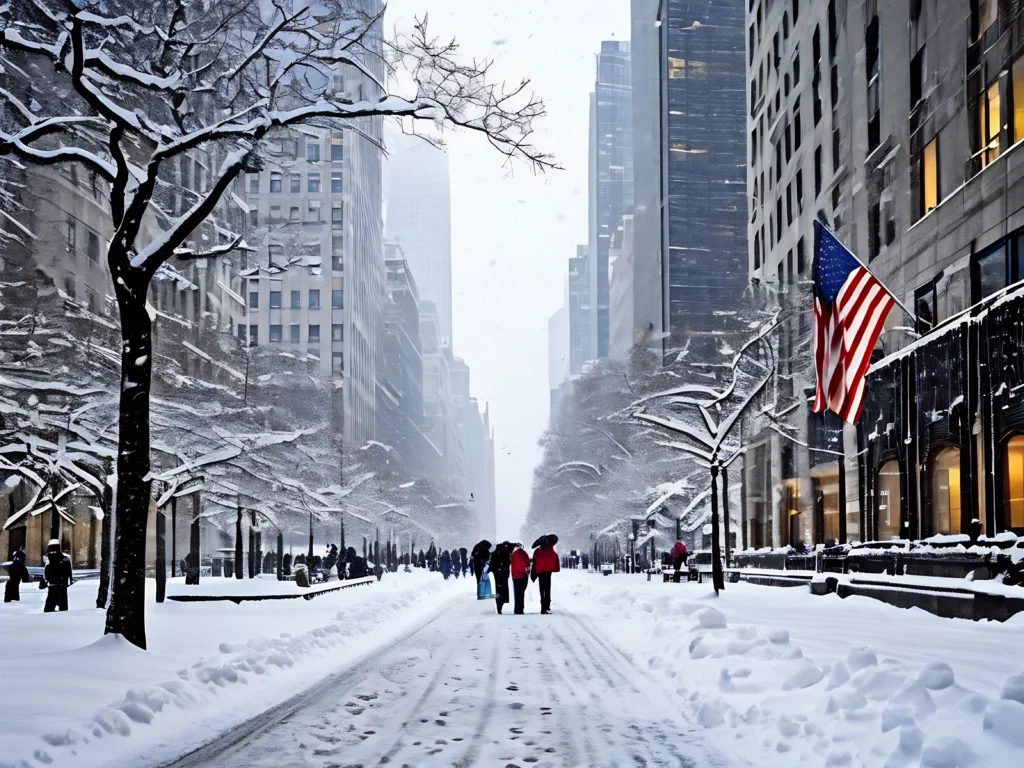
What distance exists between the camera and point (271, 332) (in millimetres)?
128250

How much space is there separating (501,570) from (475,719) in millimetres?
18257

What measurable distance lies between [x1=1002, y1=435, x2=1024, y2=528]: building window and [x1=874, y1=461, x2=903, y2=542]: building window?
10.4 meters

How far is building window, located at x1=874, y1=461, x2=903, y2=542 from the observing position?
39.8 m

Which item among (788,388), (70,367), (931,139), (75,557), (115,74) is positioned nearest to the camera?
(115,74)

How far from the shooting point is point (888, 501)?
134 feet

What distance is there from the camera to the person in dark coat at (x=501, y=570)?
2789 cm

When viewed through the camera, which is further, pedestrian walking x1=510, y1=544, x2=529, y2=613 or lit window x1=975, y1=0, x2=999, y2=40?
lit window x1=975, y1=0, x2=999, y2=40

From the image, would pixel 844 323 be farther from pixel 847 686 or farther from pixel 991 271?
pixel 847 686

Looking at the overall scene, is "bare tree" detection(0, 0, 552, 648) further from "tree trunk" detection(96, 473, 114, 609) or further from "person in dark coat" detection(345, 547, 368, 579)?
"person in dark coat" detection(345, 547, 368, 579)

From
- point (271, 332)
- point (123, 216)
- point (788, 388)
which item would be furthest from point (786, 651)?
point (271, 332)

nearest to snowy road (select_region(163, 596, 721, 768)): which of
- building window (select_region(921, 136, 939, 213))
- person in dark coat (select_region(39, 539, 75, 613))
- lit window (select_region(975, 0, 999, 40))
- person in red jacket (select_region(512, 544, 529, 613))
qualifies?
person in red jacket (select_region(512, 544, 529, 613))

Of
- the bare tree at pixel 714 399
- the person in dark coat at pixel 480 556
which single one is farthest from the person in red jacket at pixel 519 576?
the person in dark coat at pixel 480 556

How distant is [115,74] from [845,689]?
11138 millimetres

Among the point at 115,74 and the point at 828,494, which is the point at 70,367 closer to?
the point at 115,74
